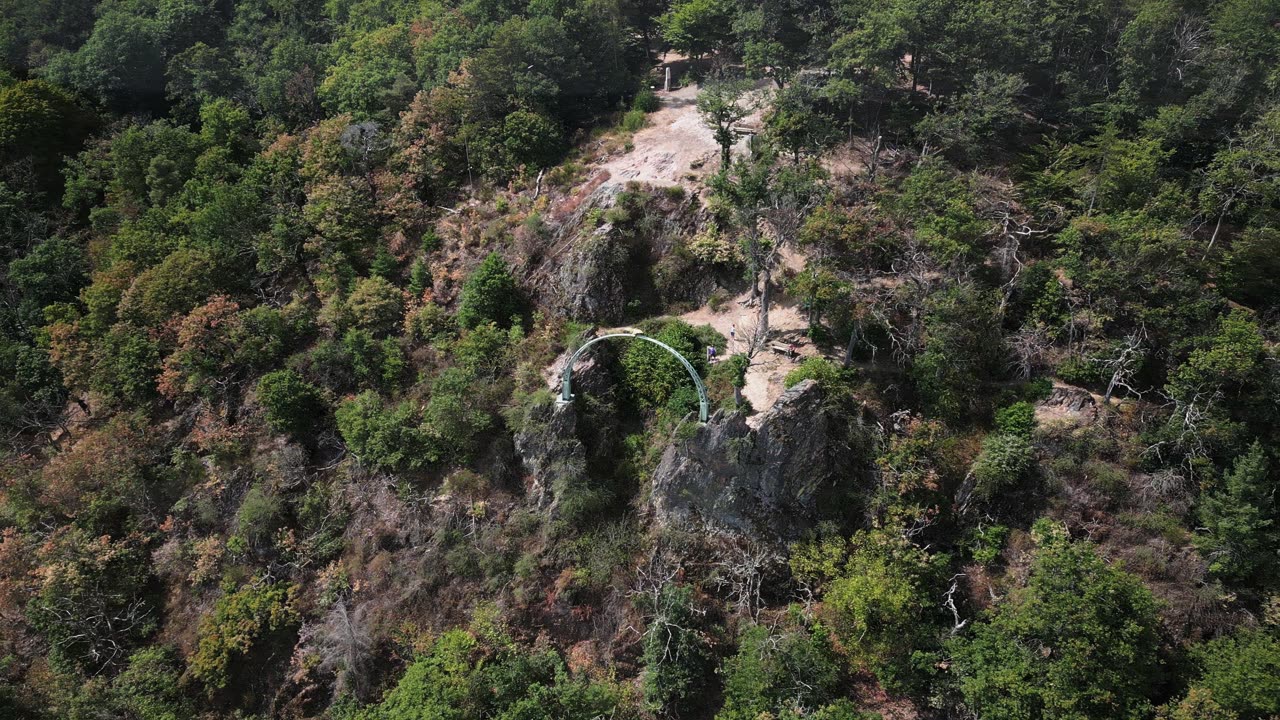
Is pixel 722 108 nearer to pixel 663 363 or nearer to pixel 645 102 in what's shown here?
pixel 645 102

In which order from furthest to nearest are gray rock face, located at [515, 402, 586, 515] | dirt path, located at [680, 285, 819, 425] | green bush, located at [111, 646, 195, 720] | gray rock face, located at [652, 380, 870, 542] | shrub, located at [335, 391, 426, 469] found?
shrub, located at [335, 391, 426, 469]
gray rock face, located at [515, 402, 586, 515]
dirt path, located at [680, 285, 819, 425]
green bush, located at [111, 646, 195, 720]
gray rock face, located at [652, 380, 870, 542]

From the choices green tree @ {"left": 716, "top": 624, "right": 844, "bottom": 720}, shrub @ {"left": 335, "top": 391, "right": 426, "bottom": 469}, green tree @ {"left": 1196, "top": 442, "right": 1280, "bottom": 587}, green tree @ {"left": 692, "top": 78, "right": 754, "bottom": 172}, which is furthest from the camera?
green tree @ {"left": 692, "top": 78, "right": 754, "bottom": 172}

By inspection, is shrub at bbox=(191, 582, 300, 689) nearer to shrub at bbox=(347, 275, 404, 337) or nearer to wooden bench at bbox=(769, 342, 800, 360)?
shrub at bbox=(347, 275, 404, 337)

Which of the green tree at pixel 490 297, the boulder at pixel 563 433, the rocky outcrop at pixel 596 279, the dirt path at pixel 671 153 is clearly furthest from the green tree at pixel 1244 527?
the green tree at pixel 490 297

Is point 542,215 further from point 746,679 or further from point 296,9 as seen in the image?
point 296,9

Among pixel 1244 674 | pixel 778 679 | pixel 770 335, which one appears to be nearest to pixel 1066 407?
pixel 1244 674

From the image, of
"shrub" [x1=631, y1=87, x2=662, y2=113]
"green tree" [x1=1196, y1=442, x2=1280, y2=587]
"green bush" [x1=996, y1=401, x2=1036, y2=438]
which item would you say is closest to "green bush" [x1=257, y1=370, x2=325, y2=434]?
"shrub" [x1=631, y1=87, x2=662, y2=113]

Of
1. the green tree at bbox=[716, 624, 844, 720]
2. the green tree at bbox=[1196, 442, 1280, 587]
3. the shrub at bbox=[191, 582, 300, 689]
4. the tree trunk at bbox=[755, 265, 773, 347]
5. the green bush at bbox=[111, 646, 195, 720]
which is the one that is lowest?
the green bush at bbox=[111, 646, 195, 720]

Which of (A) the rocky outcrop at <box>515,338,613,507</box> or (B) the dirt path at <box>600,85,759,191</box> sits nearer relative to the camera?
(A) the rocky outcrop at <box>515,338,613,507</box>
